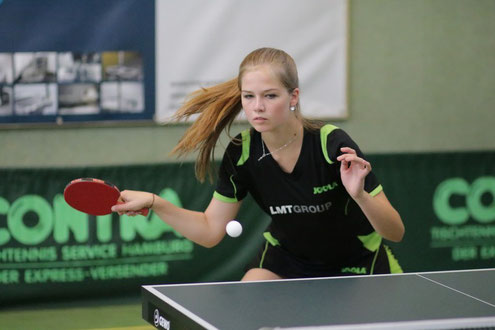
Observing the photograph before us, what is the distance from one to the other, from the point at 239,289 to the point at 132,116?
2.64 meters

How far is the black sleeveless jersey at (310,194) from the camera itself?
312cm

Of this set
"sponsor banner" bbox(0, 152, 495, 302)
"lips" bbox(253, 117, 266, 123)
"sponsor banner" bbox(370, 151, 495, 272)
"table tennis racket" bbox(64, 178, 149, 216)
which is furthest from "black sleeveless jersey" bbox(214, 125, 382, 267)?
"sponsor banner" bbox(370, 151, 495, 272)

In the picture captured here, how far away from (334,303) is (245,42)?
300 centimetres

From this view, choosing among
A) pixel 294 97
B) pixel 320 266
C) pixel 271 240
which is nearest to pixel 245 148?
pixel 294 97

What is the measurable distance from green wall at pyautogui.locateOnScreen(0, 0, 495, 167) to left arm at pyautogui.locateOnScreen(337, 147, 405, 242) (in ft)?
8.59

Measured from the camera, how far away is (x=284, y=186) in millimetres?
3160

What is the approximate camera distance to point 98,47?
199 inches

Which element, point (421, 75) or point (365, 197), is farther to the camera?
point (421, 75)

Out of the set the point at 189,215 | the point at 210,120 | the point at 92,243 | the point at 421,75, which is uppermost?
the point at 421,75

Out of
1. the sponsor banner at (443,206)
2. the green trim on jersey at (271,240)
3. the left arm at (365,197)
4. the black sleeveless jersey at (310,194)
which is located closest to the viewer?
the left arm at (365,197)

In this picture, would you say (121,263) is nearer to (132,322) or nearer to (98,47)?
(132,322)

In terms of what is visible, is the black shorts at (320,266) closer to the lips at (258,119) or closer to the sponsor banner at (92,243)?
the lips at (258,119)

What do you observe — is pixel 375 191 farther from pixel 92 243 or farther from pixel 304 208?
pixel 92 243

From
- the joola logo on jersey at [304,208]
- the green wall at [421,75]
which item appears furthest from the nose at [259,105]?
the green wall at [421,75]
